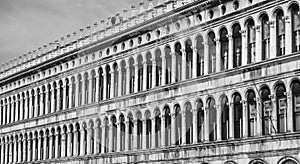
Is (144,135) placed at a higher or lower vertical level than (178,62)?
lower

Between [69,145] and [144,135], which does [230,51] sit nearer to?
[144,135]

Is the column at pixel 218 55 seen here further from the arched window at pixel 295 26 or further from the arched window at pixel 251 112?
the arched window at pixel 295 26

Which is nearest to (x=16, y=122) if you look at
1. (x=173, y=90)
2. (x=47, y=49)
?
(x=47, y=49)

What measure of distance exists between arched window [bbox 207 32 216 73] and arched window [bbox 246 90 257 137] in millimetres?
3107

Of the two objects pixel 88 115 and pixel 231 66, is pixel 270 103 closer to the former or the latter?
pixel 231 66

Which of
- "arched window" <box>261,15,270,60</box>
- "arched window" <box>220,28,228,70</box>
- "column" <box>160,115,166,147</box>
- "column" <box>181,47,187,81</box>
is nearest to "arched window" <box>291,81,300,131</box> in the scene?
"arched window" <box>261,15,270,60</box>

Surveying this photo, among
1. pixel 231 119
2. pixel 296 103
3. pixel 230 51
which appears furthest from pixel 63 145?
pixel 296 103

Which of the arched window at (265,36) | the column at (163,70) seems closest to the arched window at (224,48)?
the arched window at (265,36)

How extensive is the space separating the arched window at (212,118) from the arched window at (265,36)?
151 inches

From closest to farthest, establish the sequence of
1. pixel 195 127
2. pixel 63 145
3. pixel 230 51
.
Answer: pixel 230 51 < pixel 195 127 < pixel 63 145

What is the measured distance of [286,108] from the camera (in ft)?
103

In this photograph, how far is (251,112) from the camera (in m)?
33.2

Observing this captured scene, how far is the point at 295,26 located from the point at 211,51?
18.8ft

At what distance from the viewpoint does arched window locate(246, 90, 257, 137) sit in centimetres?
3297
